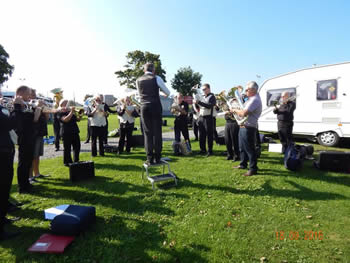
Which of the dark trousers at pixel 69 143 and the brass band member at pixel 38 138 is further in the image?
the dark trousers at pixel 69 143

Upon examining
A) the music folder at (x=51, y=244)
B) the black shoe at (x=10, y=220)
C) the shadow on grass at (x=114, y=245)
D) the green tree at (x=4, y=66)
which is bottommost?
the shadow on grass at (x=114, y=245)

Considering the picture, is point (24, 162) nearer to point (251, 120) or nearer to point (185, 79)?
point (251, 120)

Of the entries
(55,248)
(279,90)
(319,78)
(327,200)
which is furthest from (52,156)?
(319,78)

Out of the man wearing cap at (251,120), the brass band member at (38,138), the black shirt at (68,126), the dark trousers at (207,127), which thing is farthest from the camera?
the dark trousers at (207,127)

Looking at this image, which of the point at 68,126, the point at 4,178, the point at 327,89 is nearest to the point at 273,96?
the point at 327,89

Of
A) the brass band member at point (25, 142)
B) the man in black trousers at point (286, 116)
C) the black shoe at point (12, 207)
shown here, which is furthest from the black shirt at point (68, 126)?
the man in black trousers at point (286, 116)

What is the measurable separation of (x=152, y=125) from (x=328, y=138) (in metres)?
8.91

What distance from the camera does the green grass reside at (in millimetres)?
2545

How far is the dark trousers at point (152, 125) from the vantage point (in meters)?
4.27

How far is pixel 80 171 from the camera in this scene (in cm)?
507

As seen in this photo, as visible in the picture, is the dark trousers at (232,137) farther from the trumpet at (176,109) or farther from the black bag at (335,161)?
the black bag at (335,161)

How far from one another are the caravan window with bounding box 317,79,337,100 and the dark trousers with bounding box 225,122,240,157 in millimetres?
5612

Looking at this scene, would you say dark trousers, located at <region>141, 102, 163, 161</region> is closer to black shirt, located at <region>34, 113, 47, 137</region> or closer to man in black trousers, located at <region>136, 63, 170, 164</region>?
man in black trousers, located at <region>136, 63, 170, 164</region>

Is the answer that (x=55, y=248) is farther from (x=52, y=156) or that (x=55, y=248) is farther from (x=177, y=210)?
(x=52, y=156)
